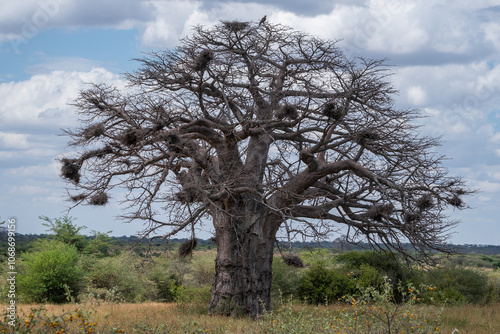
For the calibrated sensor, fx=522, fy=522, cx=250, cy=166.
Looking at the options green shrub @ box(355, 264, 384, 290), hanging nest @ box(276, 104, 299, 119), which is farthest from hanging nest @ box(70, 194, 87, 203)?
green shrub @ box(355, 264, 384, 290)

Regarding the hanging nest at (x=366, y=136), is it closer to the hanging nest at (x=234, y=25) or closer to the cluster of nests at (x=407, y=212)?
the cluster of nests at (x=407, y=212)

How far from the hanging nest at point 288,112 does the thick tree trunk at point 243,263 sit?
9.49 feet

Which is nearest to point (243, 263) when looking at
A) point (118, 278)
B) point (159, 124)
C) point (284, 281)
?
point (159, 124)

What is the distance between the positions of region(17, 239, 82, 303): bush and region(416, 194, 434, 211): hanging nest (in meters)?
13.7

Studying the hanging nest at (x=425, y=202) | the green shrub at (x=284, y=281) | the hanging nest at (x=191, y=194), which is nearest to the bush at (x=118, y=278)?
the green shrub at (x=284, y=281)

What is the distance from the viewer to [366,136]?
13.1m

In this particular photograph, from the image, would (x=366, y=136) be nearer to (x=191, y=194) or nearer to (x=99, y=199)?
(x=191, y=194)

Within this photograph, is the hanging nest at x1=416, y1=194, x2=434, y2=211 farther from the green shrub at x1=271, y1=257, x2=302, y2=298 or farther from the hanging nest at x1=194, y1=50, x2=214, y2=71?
the green shrub at x1=271, y1=257, x2=302, y2=298

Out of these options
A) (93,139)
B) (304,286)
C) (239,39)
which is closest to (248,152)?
(239,39)

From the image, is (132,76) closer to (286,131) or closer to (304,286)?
(286,131)

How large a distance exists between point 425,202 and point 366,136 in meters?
2.16

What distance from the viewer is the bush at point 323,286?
20.6 m

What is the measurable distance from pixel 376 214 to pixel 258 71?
524 cm

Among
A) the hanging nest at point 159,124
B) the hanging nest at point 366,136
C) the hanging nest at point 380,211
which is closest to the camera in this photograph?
the hanging nest at point 159,124
